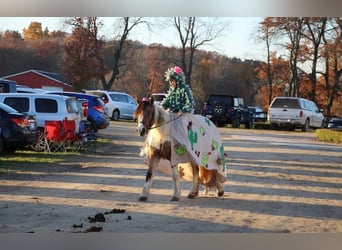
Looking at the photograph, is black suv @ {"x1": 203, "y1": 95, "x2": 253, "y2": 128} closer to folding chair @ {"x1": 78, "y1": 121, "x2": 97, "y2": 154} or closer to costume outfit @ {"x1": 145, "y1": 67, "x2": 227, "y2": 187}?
costume outfit @ {"x1": 145, "y1": 67, "x2": 227, "y2": 187}

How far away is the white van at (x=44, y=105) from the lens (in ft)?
26.8

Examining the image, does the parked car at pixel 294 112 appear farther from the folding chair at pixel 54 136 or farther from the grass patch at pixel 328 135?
the folding chair at pixel 54 136

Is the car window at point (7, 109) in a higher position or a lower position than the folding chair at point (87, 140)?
higher

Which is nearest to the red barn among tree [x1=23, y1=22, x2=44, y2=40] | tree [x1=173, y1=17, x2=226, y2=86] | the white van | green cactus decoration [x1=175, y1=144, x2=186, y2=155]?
tree [x1=23, y1=22, x2=44, y2=40]

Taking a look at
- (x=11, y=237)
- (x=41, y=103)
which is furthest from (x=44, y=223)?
(x=41, y=103)

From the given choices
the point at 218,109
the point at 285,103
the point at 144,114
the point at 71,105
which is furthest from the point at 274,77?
the point at 71,105

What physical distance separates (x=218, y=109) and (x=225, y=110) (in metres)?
0.07

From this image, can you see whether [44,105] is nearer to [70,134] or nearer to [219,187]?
[70,134]

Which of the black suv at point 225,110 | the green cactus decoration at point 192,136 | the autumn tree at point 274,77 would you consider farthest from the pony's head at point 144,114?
the autumn tree at point 274,77

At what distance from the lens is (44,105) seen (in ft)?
28.3

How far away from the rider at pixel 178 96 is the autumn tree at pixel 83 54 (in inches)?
41.4

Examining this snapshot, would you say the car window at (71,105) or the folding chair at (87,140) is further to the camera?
the folding chair at (87,140)

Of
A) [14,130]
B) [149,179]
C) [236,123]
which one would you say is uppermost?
[236,123]
